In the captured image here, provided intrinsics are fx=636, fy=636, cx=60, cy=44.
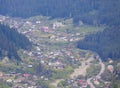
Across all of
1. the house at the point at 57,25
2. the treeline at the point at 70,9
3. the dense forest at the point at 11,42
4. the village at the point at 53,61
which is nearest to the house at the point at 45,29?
the village at the point at 53,61

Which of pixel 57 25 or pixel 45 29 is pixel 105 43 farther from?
pixel 57 25

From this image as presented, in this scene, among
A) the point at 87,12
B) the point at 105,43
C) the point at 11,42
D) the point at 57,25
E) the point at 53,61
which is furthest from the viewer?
the point at 87,12

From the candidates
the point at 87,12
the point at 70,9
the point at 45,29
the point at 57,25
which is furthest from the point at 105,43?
the point at 70,9

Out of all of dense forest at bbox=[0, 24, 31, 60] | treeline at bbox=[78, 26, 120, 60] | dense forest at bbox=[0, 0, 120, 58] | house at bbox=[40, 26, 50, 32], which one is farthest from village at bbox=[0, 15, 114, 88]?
dense forest at bbox=[0, 0, 120, 58]

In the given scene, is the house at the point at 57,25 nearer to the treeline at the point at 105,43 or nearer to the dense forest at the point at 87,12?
the dense forest at the point at 87,12

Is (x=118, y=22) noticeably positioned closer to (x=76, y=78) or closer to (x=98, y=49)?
(x=98, y=49)

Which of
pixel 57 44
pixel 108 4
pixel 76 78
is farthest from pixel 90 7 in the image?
pixel 76 78
